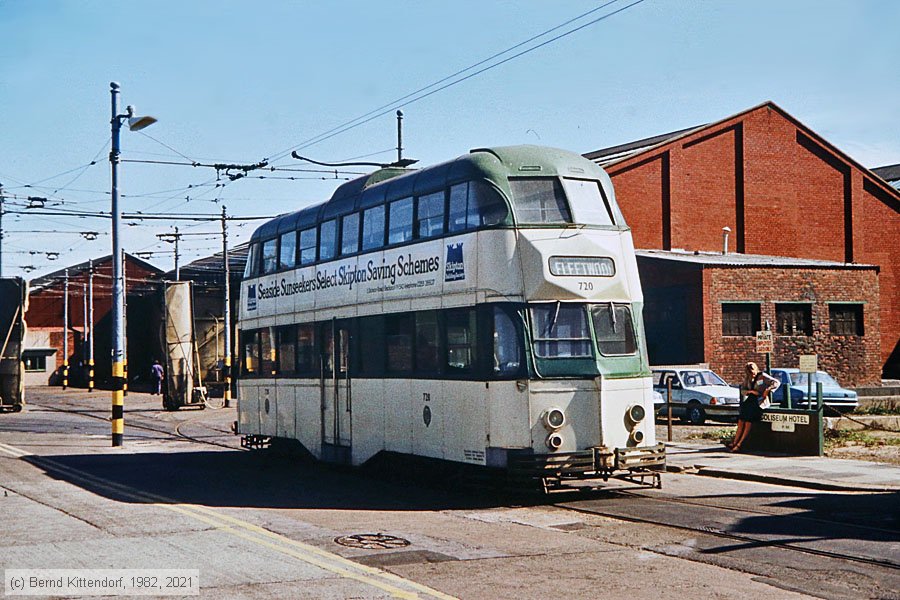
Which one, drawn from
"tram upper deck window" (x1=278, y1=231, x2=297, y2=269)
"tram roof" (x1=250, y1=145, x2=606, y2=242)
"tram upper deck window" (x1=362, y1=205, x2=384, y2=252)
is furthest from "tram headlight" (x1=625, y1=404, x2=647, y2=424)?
"tram upper deck window" (x1=278, y1=231, x2=297, y2=269)

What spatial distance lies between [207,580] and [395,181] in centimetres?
901

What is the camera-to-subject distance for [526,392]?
1484cm

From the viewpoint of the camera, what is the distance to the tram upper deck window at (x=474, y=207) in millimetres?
15258

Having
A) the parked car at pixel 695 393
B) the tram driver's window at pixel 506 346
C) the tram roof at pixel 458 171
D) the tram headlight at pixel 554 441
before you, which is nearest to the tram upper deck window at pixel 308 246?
the tram roof at pixel 458 171

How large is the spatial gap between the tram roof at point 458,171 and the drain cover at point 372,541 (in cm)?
548

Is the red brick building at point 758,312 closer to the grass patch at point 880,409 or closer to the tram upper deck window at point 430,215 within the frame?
the grass patch at point 880,409

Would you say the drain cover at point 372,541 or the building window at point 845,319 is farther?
the building window at point 845,319

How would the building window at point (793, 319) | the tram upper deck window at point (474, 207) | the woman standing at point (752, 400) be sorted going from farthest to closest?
the building window at point (793, 319), the woman standing at point (752, 400), the tram upper deck window at point (474, 207)

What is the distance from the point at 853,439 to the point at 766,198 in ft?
97.0

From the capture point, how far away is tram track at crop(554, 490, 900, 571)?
10672 millimetres

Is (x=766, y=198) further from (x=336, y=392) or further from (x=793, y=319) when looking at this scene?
(x=336, y=392)

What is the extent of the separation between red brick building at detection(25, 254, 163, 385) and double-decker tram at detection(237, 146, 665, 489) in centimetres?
5165

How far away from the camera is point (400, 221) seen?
17.4 metres

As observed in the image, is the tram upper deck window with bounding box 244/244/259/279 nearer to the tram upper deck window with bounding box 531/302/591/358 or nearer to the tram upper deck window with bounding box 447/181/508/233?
the tram upper deck window with bounding box 447/181/508/233
